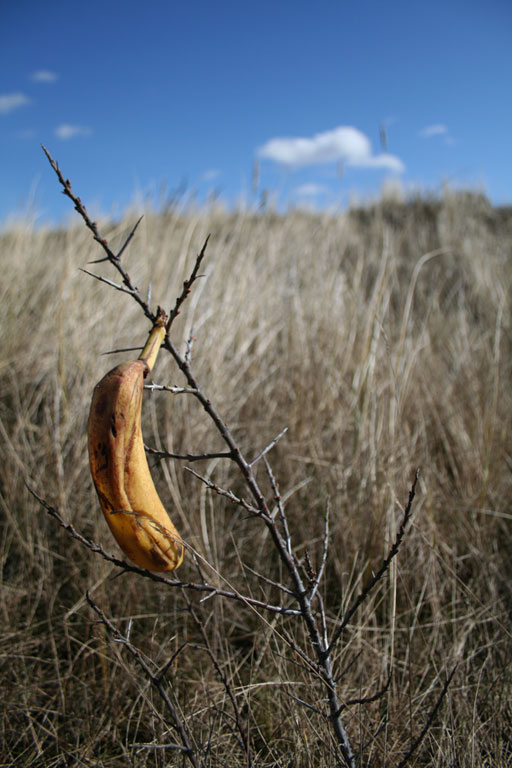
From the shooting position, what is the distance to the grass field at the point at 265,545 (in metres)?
1.06

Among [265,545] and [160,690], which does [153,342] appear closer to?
[160,690]

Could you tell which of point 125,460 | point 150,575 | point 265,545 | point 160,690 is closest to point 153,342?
point 125,460

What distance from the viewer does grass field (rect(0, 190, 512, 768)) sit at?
Answer: 106 cm

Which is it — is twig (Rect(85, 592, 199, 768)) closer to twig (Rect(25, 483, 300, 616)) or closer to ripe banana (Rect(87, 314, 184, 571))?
twig (Rect(25, 483, 300, 616))

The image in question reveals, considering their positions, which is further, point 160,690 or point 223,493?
point 160,690

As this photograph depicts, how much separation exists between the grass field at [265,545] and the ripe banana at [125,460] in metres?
0.20

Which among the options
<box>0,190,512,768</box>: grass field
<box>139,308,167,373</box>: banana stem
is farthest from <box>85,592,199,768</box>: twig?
<box>139,308,167,373</box>: banana stem

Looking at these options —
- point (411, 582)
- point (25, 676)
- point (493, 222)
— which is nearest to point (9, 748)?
point (25, 676)

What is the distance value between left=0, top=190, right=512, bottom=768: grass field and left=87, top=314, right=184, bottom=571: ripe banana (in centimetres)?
20

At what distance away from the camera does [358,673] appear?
3.91ft

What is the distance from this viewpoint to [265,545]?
1.67m

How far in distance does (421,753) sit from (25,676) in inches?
38.9

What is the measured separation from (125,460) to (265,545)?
115 centimetres

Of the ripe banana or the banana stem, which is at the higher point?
the banana stem
